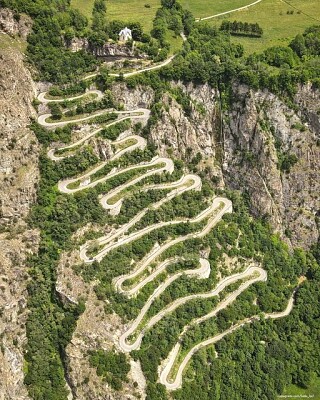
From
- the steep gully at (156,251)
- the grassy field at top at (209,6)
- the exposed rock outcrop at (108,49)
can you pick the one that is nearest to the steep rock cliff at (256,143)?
the steep gully at (156,251)

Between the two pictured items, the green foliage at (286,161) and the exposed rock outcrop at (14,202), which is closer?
the exposed rock outcrop at (14,202)

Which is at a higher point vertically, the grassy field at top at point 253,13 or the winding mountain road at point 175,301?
the grassy field at top at point 253,13

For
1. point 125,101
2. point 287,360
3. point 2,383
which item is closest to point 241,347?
point 287,360

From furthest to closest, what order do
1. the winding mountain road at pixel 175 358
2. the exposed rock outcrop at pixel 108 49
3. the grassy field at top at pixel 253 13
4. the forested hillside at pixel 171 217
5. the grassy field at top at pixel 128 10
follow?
1. the grassy field at top at pixel 128 10
2. the grassy field at top at pixel 253 13
3. the exposed rock outcrop at pixel 108 49
4. the winding mountain road at pixel 175 358
5. the forested hillside at pixel 171 217

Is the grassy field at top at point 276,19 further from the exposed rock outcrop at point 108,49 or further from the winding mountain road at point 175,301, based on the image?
the winding mountain road at point 175,301

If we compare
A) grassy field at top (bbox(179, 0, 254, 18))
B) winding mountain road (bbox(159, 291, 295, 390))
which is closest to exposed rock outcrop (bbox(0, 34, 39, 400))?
winding mountain road (bbox(159, 291, 295, 390))

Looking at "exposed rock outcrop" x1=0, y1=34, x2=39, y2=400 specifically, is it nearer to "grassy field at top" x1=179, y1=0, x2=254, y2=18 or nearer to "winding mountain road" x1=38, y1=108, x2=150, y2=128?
"winding mountain road" x1=38, y1=108, x2=150, y2=128

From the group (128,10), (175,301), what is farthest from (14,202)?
(128,10)
